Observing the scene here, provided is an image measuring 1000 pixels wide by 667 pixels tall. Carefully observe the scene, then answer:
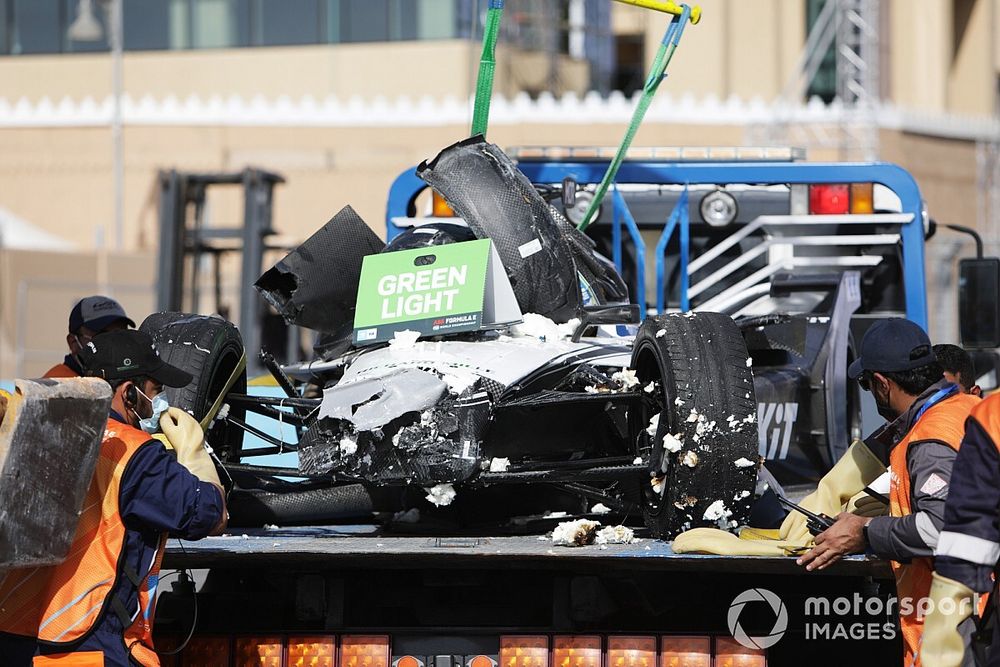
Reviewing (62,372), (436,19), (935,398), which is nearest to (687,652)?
(935,398)

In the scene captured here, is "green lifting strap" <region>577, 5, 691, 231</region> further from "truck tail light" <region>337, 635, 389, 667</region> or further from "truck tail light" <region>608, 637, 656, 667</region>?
"truck tail light" <region>337, 635, 389, 667</region>

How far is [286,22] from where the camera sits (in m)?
37.9

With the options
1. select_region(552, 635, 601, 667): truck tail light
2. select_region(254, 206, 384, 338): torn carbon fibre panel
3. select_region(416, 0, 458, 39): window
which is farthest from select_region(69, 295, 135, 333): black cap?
select_region(416, 0, 458, 39): window

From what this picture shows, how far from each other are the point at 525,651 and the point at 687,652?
518 mm

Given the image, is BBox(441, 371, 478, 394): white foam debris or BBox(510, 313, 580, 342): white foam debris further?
BBox(510, 313, 580, 342): white foam debris

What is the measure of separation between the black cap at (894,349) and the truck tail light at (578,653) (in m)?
1.22

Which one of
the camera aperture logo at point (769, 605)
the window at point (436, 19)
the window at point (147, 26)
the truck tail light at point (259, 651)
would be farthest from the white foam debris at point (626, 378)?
the window at point (147, 26)

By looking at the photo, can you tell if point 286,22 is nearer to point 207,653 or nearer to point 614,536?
point 614,536

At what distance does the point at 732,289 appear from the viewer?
7.91 meters

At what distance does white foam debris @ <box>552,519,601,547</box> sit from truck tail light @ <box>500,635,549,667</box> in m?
0.36

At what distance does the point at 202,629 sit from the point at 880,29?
34.4 m

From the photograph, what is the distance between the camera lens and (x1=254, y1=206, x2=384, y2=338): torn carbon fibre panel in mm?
6562

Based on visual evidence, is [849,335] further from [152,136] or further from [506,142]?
[152,136]

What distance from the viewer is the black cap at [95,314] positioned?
7.23 metres
